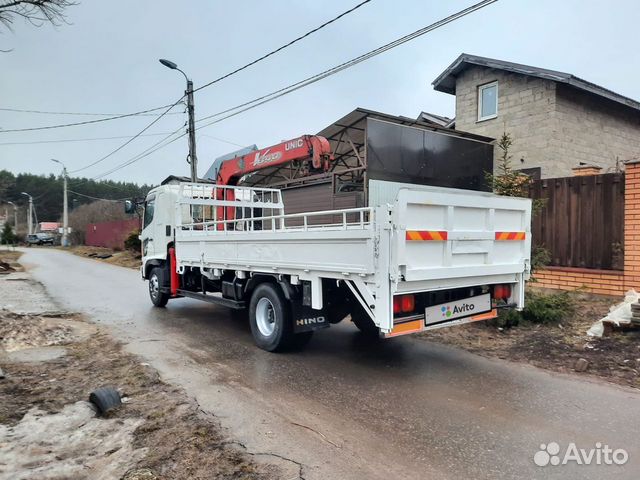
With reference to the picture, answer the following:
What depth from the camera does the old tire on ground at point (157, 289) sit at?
9359 mm

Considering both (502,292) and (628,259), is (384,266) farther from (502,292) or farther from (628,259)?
(628,259)

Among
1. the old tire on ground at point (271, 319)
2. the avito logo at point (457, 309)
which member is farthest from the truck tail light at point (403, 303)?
the old tire on ground at point (271, 319)

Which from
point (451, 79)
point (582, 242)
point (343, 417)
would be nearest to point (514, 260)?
point (343, 417)

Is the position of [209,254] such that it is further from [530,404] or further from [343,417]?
[530,404]

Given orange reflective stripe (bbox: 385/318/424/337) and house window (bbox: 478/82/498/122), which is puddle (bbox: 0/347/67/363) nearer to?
orange reflective stripe (bbox: 385/318/424/337)

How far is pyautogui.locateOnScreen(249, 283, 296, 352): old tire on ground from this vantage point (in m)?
5.70

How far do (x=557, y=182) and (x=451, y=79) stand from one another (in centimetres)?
801

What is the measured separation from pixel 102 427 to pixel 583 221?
830 cm

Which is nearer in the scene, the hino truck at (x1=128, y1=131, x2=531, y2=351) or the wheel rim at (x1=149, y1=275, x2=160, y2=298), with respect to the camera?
the hino truck at (x1=128, y1=131, x2=531, y2=351)

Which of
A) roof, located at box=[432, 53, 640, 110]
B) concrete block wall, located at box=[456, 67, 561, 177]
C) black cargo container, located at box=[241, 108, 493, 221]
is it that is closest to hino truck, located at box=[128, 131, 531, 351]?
black cargo container, located at box=[241, 108, 493, 221]

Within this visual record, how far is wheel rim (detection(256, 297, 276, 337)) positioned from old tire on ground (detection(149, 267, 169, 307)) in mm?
3761

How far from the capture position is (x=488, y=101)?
14352 millimetres

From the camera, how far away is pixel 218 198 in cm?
991

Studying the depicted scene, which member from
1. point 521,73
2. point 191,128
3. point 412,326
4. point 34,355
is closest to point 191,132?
point 191,128
